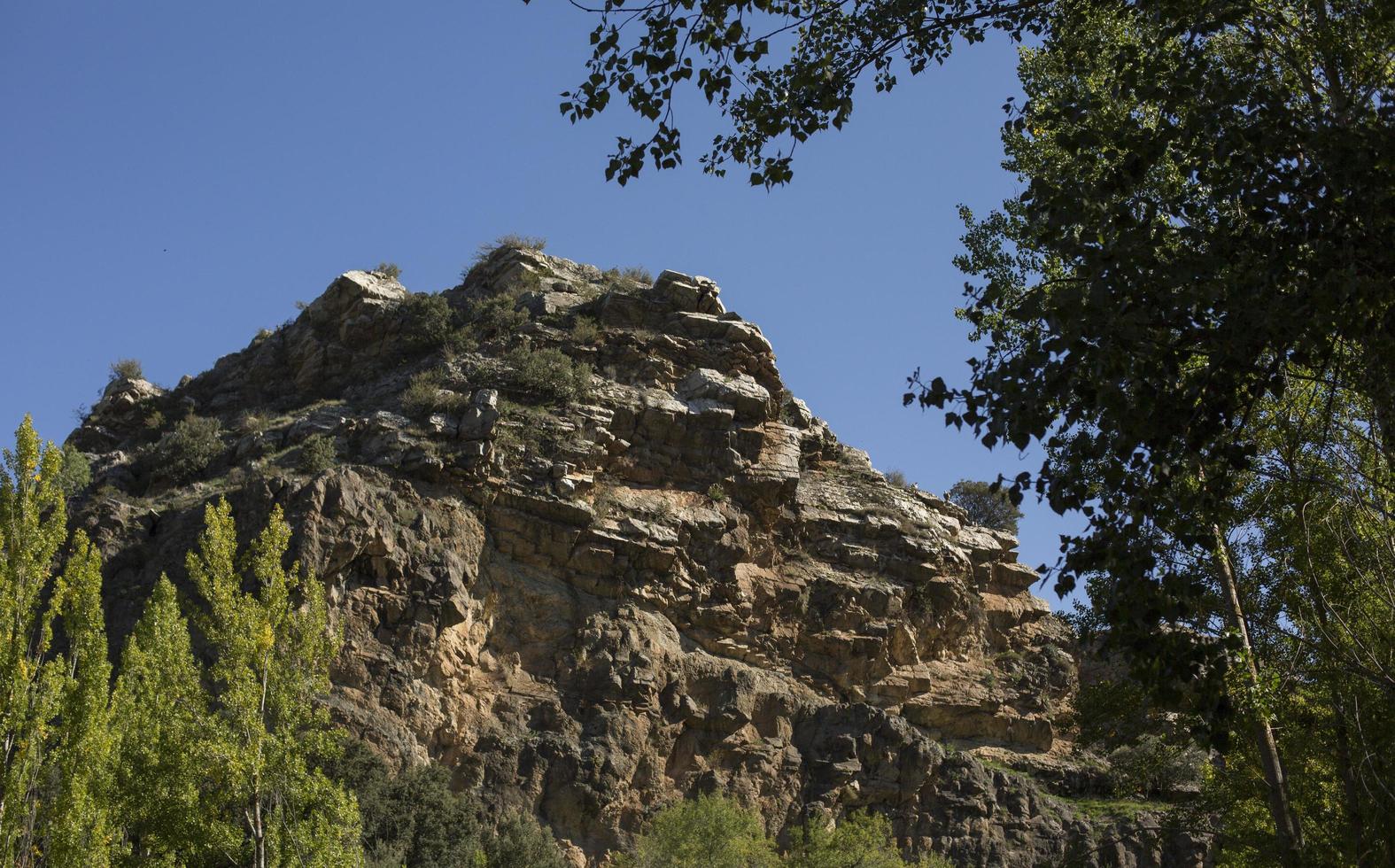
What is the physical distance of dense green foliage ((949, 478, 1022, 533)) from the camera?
6956cm

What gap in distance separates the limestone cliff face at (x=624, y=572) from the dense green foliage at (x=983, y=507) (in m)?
18.5

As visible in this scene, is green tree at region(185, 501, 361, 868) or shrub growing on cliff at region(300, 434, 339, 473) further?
shrub growing on cliff at region(300, 434, 339, 473)

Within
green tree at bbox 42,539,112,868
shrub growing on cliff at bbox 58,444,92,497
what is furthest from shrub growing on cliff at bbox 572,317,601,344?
green tree at bbox 42,539,112,868

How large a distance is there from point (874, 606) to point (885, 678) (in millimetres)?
2364

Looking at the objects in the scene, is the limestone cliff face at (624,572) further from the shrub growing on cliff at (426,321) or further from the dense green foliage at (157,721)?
the dense green foliage at (157,721)

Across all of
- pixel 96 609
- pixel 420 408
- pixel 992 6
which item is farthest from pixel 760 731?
pixel 992 6

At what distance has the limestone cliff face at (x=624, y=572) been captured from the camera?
120 ft

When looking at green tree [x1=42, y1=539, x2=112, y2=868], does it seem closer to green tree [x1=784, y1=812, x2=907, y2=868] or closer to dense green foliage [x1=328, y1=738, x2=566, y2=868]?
dense green foliage [x1=328, y1=738, x2=566, y2=868]

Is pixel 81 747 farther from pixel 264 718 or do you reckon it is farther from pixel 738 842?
pixel 738 842

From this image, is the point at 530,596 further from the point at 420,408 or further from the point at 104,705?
the point at 104,705

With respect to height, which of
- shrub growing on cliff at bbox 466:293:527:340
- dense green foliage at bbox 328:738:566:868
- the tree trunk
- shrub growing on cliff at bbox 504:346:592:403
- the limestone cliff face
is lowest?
the tree trunk

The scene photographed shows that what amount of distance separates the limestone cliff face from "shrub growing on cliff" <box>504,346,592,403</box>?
9.4 inches

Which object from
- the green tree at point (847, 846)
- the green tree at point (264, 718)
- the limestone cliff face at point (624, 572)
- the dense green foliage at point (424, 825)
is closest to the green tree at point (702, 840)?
the green tree at point (847, 846)

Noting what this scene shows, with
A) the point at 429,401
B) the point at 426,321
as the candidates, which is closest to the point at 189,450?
the point at 429,401
